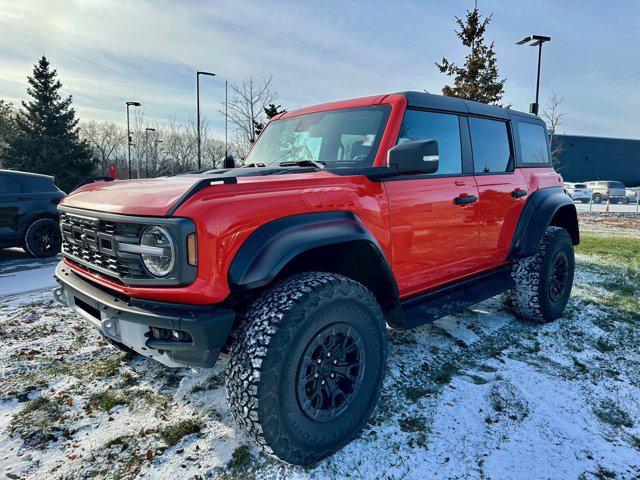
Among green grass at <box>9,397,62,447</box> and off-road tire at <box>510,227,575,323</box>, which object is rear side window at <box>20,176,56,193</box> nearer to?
green grass at <box>9,397,62,447</box>

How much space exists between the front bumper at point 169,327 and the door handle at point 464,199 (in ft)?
6.61

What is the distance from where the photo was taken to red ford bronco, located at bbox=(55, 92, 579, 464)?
1.99m

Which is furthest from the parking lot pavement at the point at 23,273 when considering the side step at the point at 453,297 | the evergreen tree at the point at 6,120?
the evergreen tree at the point at 6,120

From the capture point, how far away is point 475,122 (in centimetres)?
362

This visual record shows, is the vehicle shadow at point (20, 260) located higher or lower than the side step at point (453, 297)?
lower

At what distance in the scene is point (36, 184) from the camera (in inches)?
303

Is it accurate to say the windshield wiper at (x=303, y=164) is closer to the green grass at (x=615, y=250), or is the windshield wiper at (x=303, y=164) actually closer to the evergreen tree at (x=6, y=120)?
the green grass at (x=615, y=250)

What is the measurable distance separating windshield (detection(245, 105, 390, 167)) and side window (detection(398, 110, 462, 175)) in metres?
0.20

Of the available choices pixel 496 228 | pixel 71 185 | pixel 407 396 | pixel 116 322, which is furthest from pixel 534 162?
pixel 71 185

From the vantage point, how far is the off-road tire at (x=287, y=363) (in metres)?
1.98

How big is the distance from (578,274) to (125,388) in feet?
21.3

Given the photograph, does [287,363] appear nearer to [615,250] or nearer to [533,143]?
[533,143]

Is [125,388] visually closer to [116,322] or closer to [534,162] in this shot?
[116,322]

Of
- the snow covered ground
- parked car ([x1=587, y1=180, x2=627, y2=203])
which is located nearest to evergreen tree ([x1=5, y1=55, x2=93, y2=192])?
the snow covered ground
